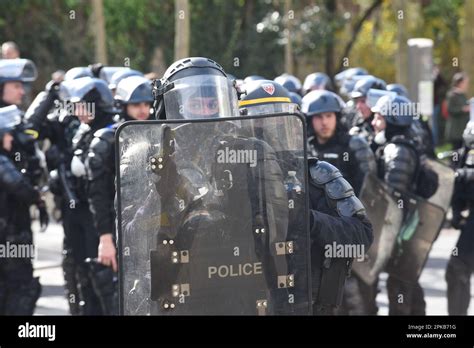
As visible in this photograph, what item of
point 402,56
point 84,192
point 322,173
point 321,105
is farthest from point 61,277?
point 402,56

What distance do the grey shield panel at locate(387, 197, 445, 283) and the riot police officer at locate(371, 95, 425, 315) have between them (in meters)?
0.06

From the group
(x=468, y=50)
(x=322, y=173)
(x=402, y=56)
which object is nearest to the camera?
(x=322, y=173)

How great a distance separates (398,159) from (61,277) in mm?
4382

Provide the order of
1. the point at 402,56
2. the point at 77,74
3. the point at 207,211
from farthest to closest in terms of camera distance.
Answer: the point at 402,56 → the point at 77,74 → the point at 207,211

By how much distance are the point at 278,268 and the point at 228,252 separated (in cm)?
17

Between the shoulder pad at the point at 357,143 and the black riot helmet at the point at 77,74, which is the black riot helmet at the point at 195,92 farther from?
the black riot helmet at the point at 77,74

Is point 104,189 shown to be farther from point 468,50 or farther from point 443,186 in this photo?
point 468,50

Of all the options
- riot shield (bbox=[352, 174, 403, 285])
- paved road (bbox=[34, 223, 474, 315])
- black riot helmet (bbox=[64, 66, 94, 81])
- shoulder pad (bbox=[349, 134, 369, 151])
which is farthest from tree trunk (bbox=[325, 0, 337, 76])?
riot shield (bbox=[352, 174, 403, 285])

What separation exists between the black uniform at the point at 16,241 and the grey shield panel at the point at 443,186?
2676 millimetres

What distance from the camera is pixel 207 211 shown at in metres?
3.70

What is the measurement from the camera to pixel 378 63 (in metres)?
29.6
